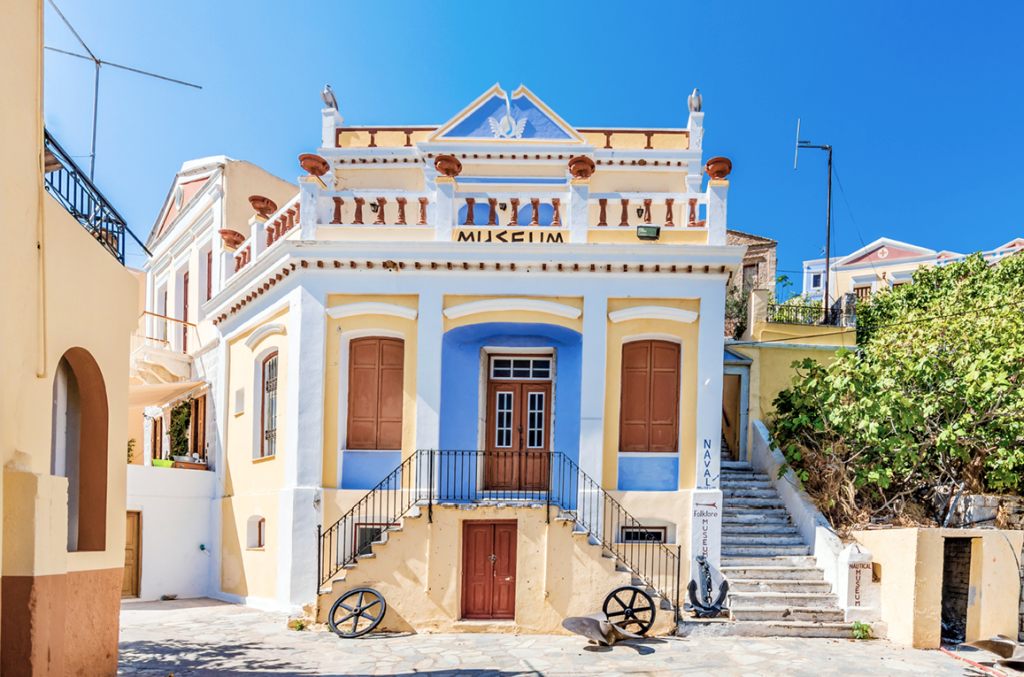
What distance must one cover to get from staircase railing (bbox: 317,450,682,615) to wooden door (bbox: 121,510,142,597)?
462cm

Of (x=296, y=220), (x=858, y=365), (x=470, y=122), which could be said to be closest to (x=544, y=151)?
(x=470, y=122)

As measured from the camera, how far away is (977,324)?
14.3 meters

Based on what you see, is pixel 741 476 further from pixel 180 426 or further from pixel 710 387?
pixel 180 426

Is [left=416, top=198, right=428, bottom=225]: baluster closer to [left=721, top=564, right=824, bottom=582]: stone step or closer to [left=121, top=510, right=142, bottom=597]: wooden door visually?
[left=721, top=564, right=824, bottom=582]: stone step

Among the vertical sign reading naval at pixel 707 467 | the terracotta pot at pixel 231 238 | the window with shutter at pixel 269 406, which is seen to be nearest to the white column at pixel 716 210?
the vertical sign reading naval at pixel 707 467

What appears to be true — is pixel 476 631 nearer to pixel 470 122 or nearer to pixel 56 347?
pixel 56 347

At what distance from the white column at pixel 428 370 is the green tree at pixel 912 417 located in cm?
674

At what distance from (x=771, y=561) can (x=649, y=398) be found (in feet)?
10.6

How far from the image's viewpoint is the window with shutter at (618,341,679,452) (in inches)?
518

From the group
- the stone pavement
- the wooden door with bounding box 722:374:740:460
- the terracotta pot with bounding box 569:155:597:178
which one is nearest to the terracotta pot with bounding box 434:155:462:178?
the terracotta pot with bounding box 569:155:597:178

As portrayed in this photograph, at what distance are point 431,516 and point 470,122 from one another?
338 inches

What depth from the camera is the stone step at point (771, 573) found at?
12414 millimetres

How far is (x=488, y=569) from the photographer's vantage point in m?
12.0

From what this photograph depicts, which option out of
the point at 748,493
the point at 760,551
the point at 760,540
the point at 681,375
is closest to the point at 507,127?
the point at 681,375
